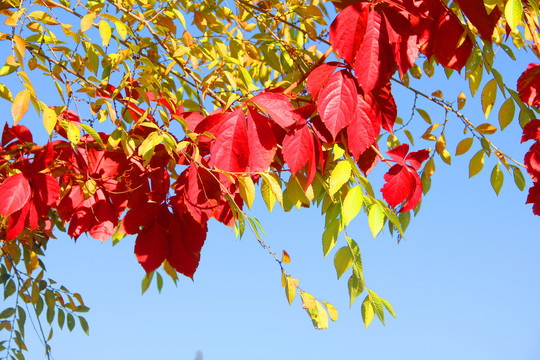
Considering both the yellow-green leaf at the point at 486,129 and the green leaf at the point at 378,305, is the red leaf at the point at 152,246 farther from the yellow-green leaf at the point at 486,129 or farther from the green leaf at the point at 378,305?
the yellow-green leaf at the point at 486,129

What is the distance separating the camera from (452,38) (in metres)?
1.06

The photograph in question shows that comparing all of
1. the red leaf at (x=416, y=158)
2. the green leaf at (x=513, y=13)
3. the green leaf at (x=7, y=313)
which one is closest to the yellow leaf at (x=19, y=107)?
the red leaf at (x=416, y=158)

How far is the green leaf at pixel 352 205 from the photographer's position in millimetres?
1153

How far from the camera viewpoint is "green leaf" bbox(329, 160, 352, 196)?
111 centimetres

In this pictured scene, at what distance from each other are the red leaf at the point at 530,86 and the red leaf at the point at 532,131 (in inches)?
2.4

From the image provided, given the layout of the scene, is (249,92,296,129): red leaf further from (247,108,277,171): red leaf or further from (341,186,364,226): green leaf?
(341,186,364,226): green leaf

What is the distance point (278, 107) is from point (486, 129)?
36.0 inches

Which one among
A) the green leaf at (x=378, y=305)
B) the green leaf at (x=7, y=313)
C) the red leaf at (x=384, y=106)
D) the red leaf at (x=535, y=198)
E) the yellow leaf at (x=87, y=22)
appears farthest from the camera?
the green leaf at (x=7, y=313)

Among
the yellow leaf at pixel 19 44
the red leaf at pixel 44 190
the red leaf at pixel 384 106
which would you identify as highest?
the yellow leaf at pixel 19 44

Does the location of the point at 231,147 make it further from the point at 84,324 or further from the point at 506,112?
the point at 84,324

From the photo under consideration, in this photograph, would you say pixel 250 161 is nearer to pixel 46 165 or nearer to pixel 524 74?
pixel 46 165

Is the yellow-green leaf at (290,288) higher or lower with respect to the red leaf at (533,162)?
lower

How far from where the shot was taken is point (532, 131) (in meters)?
1.51

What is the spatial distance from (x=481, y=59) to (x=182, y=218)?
1073 mm
